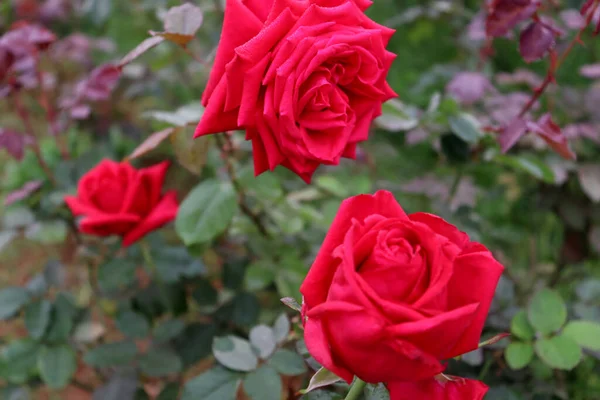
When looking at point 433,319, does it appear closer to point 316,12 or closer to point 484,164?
point 316,12

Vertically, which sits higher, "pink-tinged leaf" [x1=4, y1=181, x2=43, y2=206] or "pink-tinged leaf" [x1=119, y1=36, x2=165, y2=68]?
"pink-tinged leaf" [x1=119, y1=36, x2=165, y2=68]

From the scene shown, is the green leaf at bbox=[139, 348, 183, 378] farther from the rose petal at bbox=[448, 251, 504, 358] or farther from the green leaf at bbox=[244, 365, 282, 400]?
the rose petal at bbox=[448, 251, 504, 358]

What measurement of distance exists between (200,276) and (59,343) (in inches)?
9.3

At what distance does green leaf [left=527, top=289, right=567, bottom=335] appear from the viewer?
2.15 feet

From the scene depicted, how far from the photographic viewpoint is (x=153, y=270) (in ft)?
2.85

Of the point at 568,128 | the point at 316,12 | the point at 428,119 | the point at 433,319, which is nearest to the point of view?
the point at 433,319

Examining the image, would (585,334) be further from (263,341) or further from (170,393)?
(170,393)

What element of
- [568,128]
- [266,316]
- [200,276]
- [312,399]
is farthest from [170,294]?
[568,128]

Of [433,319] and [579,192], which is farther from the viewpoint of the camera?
[579,192]

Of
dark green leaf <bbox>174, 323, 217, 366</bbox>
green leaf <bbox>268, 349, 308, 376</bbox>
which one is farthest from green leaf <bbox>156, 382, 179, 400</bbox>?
green leaf <bbox>268, 349, 308, 376</bbox>

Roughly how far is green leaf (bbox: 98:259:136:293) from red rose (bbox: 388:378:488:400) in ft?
1.80

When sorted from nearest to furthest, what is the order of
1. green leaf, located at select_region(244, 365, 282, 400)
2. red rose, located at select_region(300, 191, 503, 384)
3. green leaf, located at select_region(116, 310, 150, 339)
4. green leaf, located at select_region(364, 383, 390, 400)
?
red rose, located at select_region(300, 191, 503, 384) < green leaf, located at select_region(364, 383, 390, 400) < green leaf, located at select_region(244, 365, 282, 400) < green leaf, located at select_region(116, 310, 150, 339)

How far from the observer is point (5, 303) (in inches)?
32.5

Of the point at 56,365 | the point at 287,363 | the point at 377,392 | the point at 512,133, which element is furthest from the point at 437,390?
the point at 56,365
